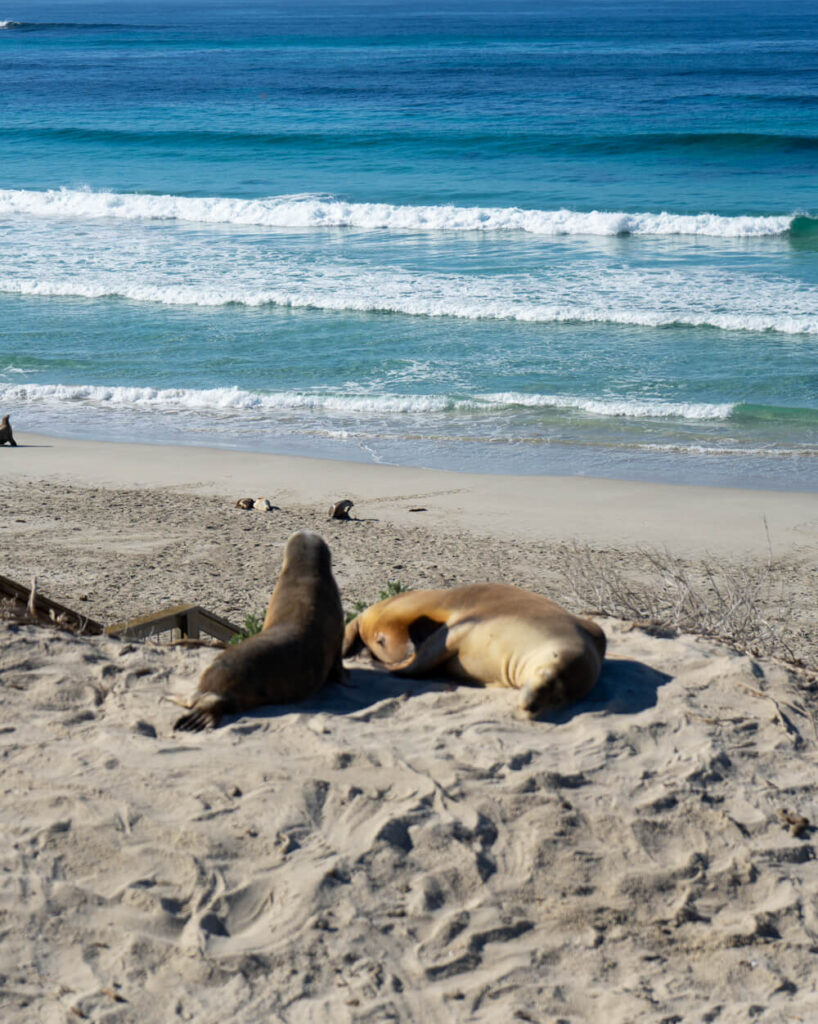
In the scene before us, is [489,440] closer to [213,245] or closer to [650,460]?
[650,460]

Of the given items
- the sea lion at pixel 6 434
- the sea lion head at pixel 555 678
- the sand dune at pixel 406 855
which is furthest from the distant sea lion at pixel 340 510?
the sea lion head at pixel 555 678

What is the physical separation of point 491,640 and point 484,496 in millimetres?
5376

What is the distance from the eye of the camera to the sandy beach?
3242 mm

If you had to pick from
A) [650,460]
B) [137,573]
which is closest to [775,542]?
[650,460]

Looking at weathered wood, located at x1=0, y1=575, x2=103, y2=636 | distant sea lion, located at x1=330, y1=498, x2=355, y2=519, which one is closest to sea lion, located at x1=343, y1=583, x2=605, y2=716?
weathered wood, located at x1=0, y1=575, x2=103, y2=636

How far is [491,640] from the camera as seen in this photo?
4.71 metres

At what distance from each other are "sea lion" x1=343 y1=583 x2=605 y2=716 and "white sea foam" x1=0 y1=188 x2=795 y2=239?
20837 mm

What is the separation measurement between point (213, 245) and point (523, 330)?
31.8 ft

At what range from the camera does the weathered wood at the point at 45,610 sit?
17.2 ft

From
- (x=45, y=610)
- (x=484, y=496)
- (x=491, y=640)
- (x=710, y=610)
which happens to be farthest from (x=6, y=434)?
(x=491, y=640)

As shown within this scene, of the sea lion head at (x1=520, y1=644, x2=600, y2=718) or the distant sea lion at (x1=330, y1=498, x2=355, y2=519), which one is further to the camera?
Answer: the distant sea lion at (x1=330, y1=498, x2=355, y2=519)

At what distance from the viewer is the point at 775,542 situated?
351 inches

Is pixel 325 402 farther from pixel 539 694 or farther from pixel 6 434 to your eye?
pixel 539 694

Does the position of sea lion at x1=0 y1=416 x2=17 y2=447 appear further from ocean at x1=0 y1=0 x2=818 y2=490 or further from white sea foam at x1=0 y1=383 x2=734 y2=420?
white sea foam at x1=0 y1=383 x2=734 y2=420
